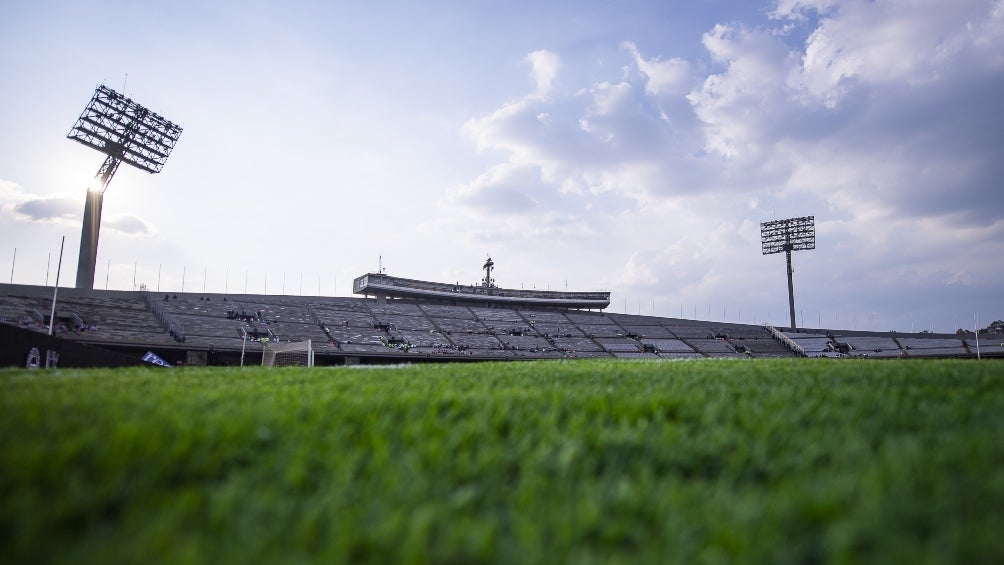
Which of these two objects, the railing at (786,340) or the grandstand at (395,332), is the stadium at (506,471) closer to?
the grandstand at (395,332)

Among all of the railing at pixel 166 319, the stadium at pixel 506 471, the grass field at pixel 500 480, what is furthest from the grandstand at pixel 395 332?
the grass field at pixel 500 480

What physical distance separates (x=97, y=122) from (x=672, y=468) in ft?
193

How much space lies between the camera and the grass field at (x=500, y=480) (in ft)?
9.66

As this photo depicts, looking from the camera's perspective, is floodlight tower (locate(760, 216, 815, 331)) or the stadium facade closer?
the stadium facade

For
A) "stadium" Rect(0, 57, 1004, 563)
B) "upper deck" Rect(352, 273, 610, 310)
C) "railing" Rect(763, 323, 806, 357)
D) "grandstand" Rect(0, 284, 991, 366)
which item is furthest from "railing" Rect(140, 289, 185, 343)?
"railing" Rect(763, 323, 806, 357)

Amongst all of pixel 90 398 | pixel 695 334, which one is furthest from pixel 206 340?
pixel 695 334

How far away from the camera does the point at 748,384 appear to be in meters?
8.55

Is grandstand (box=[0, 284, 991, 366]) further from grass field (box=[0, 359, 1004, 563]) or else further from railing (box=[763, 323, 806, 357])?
grass field (box=[0, 359, 1004, 563])

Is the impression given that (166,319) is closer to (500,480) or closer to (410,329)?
(410,329)

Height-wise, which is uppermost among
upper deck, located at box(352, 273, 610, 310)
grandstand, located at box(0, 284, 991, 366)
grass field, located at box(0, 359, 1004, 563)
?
upper deck, located at box(352, 273, 610, 310)

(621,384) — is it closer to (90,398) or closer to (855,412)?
(855,412)

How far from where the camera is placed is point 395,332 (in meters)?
59.5

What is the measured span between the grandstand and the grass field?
31.7m

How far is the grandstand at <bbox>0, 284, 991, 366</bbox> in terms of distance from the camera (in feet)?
145
